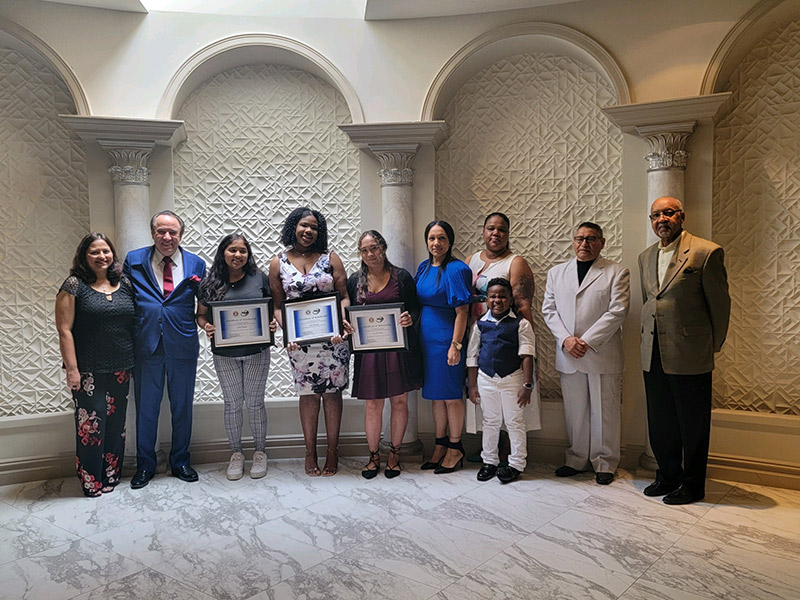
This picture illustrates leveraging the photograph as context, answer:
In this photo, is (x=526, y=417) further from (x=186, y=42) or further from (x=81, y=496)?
(x=186, y=42)

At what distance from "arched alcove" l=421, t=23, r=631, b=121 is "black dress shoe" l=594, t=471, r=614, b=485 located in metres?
2.43

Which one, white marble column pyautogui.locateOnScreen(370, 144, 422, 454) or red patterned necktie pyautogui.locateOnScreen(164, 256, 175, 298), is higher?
white marble column pyautogui.locateOnScreen(370, 144, 422, 454)

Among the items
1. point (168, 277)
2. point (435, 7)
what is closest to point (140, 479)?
point (168, 277)

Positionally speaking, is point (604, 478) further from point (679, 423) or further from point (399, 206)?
point (399, 206)

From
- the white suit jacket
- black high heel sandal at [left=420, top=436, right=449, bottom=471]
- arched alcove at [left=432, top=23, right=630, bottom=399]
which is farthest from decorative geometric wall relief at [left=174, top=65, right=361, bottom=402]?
the white suit jacket

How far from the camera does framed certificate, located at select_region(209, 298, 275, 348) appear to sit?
3766 millimetres

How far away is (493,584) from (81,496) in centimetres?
266

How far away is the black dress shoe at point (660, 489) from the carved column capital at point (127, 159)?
3851mm

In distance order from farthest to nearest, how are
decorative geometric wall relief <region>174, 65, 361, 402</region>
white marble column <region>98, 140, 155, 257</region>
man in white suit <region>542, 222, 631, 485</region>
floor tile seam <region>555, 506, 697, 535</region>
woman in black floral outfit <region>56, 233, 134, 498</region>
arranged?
decorative geometric wall relief <region>174, 65, 361, 402</region>
white marble column <region>98, 140, 155, 257</region>
man in white suit <region>542, 222, 631, 485</region>
woman in black floral outfit <region>56, 233, 134, 498</region>
floor tile seam <region>555, 506, 697, 535</region>

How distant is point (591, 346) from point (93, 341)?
308cm

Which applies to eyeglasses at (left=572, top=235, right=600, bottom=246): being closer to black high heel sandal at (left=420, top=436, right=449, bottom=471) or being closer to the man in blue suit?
black high heel sandal at (left=420, top=436, right=449, bottom=471)

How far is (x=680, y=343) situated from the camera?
3.29m

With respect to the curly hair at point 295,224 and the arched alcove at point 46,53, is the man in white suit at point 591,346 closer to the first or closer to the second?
the curly hair at point 295,224

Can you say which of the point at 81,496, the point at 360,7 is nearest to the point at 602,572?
the point at 81,496
